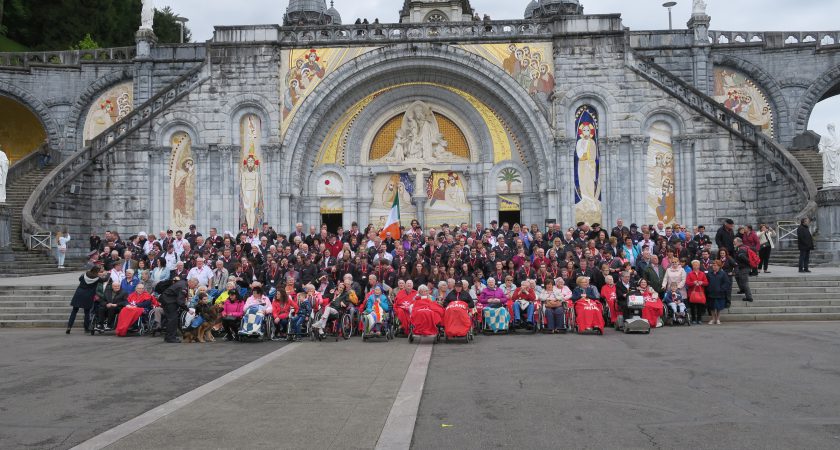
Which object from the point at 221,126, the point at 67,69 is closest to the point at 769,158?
the point at 221,126

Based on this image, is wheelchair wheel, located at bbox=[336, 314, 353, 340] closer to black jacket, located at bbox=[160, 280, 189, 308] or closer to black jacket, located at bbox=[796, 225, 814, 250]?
black jacket, located at bbox=[160, 280, 189, 308]

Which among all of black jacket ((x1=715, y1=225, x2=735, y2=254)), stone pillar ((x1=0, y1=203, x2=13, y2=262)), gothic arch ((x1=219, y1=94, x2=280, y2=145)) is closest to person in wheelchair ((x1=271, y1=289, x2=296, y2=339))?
black jacket ((x1=715, y1=225, x2=735, y2=254))

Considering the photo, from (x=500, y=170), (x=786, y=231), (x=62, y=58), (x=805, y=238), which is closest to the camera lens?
(x=805, y=238)

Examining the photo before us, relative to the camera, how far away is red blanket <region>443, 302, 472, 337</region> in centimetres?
1255

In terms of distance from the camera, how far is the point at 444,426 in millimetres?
6484

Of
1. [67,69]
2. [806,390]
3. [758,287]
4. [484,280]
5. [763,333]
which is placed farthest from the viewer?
[67,69]

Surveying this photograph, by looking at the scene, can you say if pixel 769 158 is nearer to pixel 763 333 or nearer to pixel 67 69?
pixel 763 333

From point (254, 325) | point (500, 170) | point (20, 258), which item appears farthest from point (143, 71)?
point (254, 325)

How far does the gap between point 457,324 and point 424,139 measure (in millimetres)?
16232

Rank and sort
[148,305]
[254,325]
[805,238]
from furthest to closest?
[805,238] < [148,305] < [254,325]

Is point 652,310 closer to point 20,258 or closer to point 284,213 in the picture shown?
point 284,213

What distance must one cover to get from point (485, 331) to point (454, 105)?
15391mm

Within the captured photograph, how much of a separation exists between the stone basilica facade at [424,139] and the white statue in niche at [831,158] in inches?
115

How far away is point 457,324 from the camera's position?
12.6 meters
